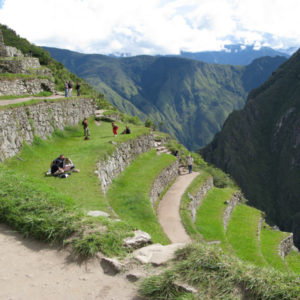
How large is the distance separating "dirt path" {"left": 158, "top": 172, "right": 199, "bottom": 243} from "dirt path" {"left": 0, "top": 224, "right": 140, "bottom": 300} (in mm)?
9490

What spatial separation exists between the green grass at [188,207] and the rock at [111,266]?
41.1 feet

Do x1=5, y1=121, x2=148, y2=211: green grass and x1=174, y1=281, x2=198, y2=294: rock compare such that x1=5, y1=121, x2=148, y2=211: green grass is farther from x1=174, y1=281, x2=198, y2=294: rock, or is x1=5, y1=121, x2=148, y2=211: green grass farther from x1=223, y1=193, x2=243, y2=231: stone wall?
x1=223, y1=193, x2=243, y2=231: stone wall

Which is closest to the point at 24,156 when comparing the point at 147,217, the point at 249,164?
the point at 147,217

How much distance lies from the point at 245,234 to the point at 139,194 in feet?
38.9

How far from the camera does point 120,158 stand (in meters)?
24.1

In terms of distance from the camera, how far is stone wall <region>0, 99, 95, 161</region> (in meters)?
18.3

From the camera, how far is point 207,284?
20.1ft

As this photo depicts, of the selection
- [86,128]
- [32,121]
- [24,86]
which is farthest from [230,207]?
[24,86]

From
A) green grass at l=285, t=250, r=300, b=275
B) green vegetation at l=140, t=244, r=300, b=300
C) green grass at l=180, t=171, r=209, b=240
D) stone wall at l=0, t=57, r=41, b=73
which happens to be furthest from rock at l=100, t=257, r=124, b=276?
stone wall at l=0, t=57, r=41, b=73

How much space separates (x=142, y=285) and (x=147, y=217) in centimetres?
1109

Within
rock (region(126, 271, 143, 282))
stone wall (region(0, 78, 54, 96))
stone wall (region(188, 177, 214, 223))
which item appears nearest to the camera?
rock (region(126, 271, 143, 282))

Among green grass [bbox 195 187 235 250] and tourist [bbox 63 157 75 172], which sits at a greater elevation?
tourist [bbox 63 157 75 172]

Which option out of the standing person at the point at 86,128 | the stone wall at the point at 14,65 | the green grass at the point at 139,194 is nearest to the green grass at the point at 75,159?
the standing person at the point at 86,128

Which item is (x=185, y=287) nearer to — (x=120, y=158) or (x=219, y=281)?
(x=219, y=281)
